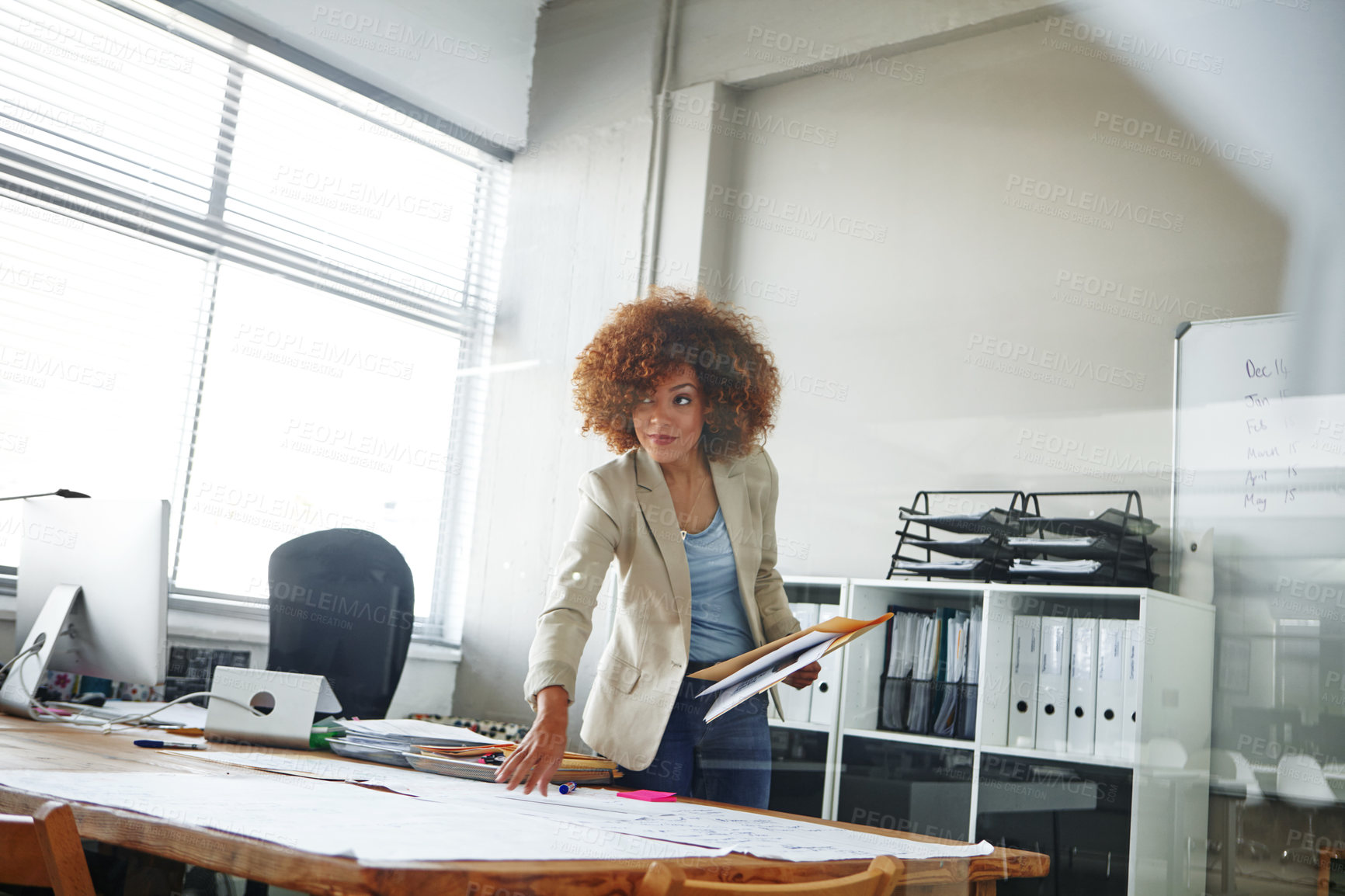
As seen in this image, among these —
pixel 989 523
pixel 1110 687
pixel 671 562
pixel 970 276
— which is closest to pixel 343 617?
pixel 671 562

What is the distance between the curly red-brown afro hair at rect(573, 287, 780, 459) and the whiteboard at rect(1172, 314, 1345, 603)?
123 centimetres

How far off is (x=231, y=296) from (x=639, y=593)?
2.44m

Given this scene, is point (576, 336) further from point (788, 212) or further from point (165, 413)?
point (165, 413)

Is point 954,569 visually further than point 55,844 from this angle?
Yes

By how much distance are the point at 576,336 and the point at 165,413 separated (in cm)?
149

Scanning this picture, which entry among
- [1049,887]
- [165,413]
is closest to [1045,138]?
[1049,887]

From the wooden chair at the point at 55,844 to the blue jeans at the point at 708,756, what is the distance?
1.06m

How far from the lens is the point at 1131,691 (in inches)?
101

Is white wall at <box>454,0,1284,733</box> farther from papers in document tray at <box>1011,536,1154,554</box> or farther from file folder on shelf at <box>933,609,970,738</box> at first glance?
file folder on shelf at <box>933,609,970,738</box>

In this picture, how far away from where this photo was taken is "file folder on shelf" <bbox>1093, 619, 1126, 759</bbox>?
257cm

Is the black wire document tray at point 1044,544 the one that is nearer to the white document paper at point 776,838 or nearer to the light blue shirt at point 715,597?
the light blue shirt at point 715,597

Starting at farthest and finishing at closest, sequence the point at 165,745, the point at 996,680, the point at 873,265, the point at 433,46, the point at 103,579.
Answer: the point at 433,46 < the point at 873,265 < the point at 996,680 < the point at 103,579 < the point at 165,745

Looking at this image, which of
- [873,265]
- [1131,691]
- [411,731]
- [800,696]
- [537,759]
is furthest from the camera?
[873,265]

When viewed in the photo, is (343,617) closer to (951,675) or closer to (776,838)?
(951,675)
